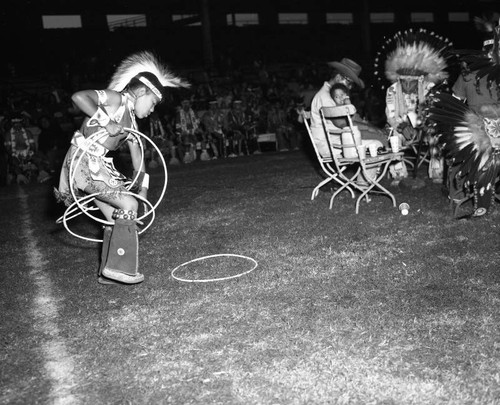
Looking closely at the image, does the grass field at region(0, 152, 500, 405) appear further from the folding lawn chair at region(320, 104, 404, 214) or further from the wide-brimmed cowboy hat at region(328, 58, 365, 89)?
the wide-brimmed cowboy hat at region(328, 58, 365, 89)

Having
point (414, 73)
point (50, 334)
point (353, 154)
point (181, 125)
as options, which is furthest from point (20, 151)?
point (50, 334)

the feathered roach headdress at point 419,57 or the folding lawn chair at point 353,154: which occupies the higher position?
the feathered roach headdress at point 419,57

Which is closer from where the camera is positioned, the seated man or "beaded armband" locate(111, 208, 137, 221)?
"beaded armband" locate(111, 208, 137, 221)

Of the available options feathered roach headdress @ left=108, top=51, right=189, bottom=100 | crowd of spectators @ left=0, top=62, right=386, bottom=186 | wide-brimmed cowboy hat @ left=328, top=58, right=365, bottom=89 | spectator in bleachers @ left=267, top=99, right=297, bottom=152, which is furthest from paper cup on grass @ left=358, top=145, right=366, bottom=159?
spectator in bleachers @ left=267, top=99, right=297, bottom=152

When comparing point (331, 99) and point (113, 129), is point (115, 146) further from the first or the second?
point (331, 99)

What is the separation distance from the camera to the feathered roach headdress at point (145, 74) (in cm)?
436

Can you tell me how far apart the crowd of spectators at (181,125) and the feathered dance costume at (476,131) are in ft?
28.9

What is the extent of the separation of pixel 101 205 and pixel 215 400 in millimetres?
2359

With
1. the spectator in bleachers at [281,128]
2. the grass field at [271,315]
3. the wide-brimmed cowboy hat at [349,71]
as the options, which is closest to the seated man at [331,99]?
the wide-brimmed cowboy hat at [349,71]

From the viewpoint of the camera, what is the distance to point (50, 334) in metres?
3.80

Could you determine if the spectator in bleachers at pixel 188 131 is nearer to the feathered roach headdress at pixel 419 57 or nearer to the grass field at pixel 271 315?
the feathered roach headdress at pixel 419 57

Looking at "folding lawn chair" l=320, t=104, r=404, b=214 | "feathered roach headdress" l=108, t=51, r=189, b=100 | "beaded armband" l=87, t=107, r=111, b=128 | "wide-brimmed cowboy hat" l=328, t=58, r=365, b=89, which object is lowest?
"folding lawn chair" l=320, t=104, r=404, b=214

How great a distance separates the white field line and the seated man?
3.87m

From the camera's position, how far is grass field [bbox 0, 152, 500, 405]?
2898 mm
